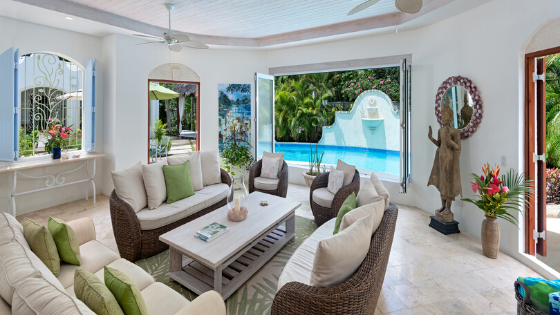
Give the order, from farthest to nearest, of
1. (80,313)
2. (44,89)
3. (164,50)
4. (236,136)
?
1. (236,136)
2. (164,50)
3. (44,89)
4. (80,313)

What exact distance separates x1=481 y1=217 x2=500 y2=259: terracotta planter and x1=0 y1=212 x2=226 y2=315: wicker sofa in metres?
3.01

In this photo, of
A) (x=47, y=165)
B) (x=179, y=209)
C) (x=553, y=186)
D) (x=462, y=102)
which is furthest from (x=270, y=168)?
(x=553, y=186)

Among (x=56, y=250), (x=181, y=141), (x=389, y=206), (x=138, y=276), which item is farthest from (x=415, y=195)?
(x=181, y=141)

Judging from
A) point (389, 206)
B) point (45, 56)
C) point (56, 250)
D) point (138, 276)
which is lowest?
point (138, 276)

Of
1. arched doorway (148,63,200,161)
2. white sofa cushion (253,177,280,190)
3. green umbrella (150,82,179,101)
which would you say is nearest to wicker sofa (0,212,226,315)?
white sofa cushion (253,177,280,190)

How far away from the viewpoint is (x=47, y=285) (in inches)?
45.8

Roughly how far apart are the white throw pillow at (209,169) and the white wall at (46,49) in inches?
90.5

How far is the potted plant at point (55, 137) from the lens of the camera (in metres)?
4.39

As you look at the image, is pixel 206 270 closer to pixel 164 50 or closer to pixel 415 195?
pixel 415 195

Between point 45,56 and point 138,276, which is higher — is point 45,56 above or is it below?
above

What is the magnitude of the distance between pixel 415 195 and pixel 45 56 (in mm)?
6463

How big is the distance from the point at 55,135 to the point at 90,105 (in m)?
0.72

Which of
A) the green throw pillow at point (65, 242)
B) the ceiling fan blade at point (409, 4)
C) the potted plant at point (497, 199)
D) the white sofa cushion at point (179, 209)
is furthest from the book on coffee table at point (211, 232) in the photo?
the potted plant at point (497, 199)

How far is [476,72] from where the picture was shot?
3.58 meters
